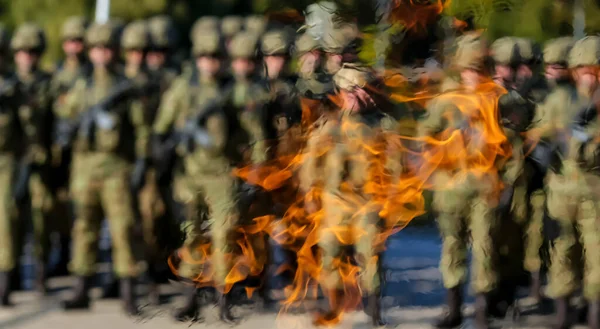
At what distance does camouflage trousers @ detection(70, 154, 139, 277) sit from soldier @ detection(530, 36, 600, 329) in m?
2.85

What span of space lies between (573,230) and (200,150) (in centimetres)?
255

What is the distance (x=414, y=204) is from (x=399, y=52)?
9.29ft

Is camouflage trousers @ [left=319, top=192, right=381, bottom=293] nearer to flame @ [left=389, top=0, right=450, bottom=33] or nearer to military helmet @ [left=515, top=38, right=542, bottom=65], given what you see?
military helmet @ [left=515, top=38, right=542, bottom=65]

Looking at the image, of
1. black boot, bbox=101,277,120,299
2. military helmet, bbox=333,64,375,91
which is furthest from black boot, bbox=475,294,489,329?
black boot, bbox=101,277,120,299

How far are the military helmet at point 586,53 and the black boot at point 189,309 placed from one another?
3.02 meters

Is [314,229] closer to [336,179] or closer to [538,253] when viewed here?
[336,179]

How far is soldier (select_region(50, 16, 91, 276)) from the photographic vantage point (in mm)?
6125

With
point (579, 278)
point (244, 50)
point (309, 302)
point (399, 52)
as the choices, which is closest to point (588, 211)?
point (579, 278)

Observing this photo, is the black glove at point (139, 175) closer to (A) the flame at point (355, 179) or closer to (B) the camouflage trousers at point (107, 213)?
(B) the camouflage trousers at point (107, 213)

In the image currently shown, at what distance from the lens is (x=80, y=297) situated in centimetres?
580

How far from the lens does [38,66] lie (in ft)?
19.8

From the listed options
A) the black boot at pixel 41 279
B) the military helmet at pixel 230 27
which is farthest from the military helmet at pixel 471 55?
the black boot at pixel 41 279

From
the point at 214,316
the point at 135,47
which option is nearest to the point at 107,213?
→ the point at 214,316

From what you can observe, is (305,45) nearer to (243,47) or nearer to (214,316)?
(243,47)
